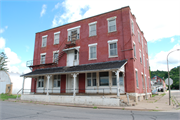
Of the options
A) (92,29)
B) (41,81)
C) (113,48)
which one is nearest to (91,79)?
(113,48)

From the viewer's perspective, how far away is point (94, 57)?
18953mm

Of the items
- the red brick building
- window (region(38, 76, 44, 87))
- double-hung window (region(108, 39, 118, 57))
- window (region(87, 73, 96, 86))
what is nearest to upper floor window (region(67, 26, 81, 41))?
the red brick building

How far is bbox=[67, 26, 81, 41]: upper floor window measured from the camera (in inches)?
836

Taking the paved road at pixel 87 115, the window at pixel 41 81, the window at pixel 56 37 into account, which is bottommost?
the paved road at pixel 87 115

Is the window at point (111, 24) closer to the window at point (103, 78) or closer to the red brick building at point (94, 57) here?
the red brick building at point (94, 57)

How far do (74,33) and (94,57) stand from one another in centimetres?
551

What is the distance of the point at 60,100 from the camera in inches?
663

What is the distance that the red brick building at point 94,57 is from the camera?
16.3m

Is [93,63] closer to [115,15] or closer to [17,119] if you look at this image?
[115,15]

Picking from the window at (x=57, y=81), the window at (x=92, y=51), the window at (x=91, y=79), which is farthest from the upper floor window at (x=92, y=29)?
the window at (x=57, y=81)

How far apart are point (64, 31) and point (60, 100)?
11.2 meters

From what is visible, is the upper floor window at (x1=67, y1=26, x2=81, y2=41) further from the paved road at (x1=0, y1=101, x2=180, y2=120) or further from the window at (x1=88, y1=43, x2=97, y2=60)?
the paved road at (x1=0, y1=101, x2=180, y2=120)

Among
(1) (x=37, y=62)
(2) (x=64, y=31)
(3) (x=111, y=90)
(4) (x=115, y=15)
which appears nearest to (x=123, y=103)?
(3) (x=111, y=90)

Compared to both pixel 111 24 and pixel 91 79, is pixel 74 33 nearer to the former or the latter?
pixel 111 24
